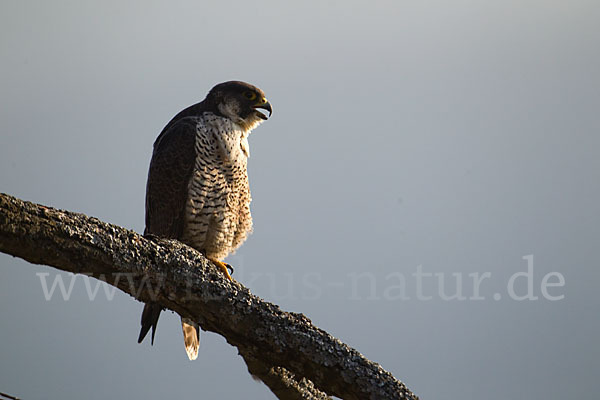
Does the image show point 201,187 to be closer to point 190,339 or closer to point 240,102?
point 240,102

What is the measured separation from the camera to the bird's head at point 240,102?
16.6 ft

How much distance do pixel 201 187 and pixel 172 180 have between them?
9.6 inches

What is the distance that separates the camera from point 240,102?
5.11m

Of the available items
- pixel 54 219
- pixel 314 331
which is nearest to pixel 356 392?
pixel 314 331

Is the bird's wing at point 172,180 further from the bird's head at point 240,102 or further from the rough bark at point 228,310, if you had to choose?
the rough bark at point 228,310

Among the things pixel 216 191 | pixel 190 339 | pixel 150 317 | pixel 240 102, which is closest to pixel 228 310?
pixel 150 317

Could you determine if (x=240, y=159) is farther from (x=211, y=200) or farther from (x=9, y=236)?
(x=9, y=236)

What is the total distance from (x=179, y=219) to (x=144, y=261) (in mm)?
2237

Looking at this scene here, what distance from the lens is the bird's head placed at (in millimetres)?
5055

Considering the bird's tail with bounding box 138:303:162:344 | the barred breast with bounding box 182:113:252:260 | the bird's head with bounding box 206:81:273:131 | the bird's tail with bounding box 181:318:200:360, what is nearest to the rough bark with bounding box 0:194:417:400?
the bird's tail with bounding box 138:303:162:344

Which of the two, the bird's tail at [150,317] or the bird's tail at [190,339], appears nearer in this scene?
the bird's tail at [150,317]

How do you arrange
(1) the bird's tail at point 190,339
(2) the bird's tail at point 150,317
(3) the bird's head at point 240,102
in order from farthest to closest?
1. (3) the bird's head at point 240,102
2. (1) the bird's tail at point 190,339
3. (2) the bird's tail at point 150,317

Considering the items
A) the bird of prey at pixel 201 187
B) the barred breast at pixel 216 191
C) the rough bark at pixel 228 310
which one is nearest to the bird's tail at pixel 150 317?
the bird of prey at pixel 201 187

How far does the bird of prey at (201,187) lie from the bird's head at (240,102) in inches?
1.6
